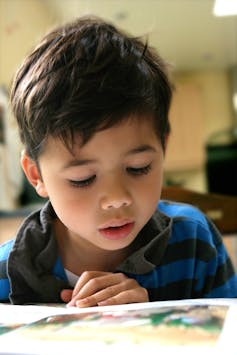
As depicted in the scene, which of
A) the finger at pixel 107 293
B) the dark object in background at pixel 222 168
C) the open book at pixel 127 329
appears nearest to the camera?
the open book at pixel 127 329

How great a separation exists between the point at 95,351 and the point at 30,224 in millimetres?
407

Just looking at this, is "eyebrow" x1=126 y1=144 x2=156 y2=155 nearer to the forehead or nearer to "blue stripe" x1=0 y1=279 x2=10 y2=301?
the forehead

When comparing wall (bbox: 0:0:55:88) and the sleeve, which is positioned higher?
wall (bbox: 0:0:55:88)

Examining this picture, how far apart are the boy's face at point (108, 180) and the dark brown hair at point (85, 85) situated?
0.02 m

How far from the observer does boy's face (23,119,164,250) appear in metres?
0.51

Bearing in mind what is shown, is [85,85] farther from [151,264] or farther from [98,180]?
[151,264]

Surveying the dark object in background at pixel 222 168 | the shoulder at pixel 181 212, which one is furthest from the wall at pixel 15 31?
the dark object in background at pixel 222 168

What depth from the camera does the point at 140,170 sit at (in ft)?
1.79

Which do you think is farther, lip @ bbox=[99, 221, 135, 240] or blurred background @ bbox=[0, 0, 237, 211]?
blurred background @ bbox=[0, 0, 237, 211]

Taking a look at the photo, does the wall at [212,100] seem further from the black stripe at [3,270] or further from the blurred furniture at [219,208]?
the black stripe at [3,270]

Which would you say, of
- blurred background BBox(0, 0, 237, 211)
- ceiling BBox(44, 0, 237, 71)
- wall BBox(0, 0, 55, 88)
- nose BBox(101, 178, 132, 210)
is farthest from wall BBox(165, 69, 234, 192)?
nose BBox(101, 178, 132, 210)

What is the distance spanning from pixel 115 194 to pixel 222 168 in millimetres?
5363

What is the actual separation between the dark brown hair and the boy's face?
18 mm

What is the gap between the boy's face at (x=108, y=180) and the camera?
1.68 feet
